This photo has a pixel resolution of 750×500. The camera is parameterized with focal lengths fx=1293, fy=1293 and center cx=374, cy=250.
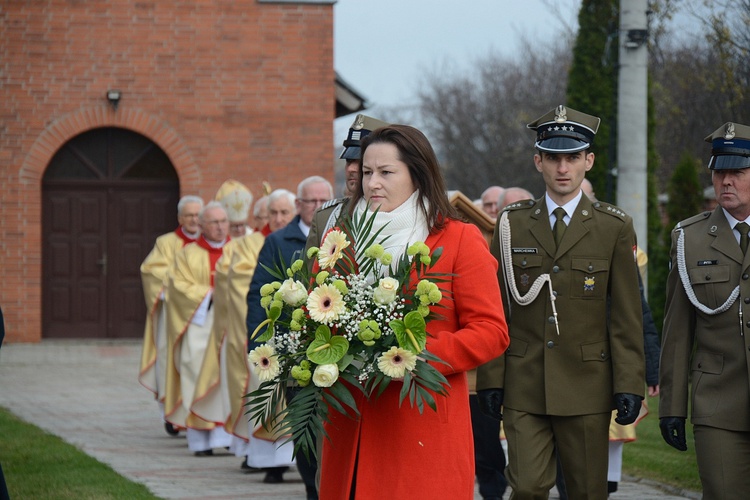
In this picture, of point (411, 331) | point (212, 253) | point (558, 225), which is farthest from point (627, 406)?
point (212, 253)

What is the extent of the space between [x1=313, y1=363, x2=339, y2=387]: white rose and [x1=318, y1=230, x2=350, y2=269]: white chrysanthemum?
362 mm

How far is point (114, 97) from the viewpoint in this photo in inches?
861

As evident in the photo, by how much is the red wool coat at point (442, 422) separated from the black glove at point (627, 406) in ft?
5.16

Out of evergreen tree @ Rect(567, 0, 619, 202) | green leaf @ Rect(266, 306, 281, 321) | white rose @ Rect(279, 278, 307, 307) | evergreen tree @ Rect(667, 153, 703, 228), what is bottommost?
green leaf @ Rect(266, 306, 281, 321)

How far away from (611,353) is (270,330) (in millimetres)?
2198

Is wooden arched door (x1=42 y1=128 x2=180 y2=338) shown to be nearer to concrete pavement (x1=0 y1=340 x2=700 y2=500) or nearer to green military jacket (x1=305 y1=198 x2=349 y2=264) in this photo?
concrete pavement (x1=0 y1=340 x2=700 y2=500)

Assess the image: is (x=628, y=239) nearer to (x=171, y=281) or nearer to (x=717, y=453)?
(x=717, y=453)

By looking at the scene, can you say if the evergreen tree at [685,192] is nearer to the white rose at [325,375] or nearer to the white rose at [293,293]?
the white rose at [293,293]

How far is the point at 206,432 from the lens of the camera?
11305 millimetres

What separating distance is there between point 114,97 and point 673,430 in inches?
688

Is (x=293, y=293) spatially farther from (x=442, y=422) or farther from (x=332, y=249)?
(x=442, y=422)

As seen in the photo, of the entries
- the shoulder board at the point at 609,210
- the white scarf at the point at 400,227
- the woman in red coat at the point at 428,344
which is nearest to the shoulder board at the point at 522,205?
the shoulder board at the point at 609,210

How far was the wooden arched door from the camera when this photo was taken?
73.0ft

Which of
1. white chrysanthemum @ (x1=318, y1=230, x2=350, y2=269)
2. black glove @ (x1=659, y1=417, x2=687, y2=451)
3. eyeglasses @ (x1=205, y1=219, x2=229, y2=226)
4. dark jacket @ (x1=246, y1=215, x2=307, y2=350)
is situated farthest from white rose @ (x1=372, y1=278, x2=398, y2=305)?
eyeglasses @ (x1=205, y1=219, x2=229, y2=226)
